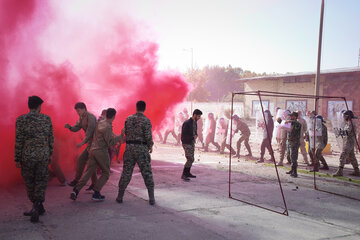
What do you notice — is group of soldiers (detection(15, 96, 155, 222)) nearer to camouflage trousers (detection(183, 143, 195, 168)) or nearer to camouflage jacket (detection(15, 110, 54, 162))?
camouflage jacket (detection(15, 110, 54, 162))

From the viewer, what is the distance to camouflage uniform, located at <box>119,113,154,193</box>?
18.4ft

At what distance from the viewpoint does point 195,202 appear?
19.3ft

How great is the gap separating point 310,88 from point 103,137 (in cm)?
1990

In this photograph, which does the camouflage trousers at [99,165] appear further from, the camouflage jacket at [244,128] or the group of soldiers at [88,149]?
the camouflage jacket at [244,128]

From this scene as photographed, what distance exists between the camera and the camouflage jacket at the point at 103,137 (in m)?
5.73

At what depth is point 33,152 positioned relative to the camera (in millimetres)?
4621

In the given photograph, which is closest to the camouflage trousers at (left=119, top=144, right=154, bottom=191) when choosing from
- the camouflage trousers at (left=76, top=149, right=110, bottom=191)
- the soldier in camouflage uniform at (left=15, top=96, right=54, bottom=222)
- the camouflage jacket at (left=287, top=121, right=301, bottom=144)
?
the camouflage trousers at (left=76, top=149, right=110, bottom=191)

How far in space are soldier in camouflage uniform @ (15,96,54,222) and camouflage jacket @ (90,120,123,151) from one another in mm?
1129

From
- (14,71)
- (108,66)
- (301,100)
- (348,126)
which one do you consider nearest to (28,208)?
(14,71)

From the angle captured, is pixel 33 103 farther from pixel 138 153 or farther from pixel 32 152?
pixel 138 153

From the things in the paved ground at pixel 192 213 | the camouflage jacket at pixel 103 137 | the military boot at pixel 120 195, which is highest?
the camouflage jacket at pixel 103 137

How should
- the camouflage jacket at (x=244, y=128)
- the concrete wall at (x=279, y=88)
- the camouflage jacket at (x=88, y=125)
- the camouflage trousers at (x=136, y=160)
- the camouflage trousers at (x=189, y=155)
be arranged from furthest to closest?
the concrete wall at (x=279, y=88)
the camouflage jacket at (x=244, y=128)
the camouflage trousers at (x=189, y=155)
the camouflage jacket at (x=88, y=125)
the camouflage trousers at (x=136, y=160)

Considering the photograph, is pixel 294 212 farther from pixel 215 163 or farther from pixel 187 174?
pixel 215 163

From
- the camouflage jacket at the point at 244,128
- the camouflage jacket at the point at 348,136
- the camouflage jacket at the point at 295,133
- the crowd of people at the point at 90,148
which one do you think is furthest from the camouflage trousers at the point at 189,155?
the camouflage jacket at the point at 244,128
